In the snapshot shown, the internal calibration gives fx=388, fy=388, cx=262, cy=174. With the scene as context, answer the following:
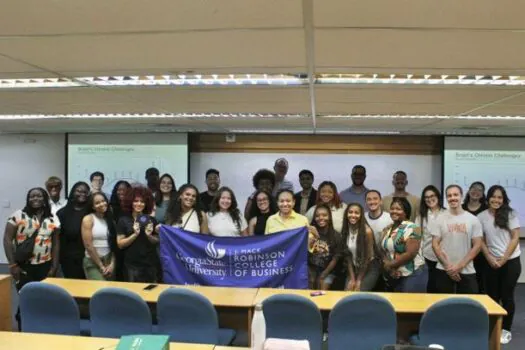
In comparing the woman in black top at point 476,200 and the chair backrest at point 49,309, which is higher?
the woman in black top at point 476,200

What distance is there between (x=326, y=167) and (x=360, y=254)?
2979 millimetres

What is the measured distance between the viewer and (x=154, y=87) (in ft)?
8.34

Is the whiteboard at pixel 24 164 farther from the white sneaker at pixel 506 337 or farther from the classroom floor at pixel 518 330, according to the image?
the white sneaker at pixel 506 337

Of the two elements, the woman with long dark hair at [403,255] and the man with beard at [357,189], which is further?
the man with beard at [357,189]

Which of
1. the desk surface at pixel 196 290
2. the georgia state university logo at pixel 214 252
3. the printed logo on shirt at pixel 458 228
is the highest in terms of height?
the printed logo on shirt at pixel 458 228

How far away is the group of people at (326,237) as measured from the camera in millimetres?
3537

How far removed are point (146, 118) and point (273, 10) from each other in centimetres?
342

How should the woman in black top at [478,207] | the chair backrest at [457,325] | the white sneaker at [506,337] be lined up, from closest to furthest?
1. the chair backrest at [457,325]
2. the white sneaker at [506,337]
3. the woman in black top at [478,207]

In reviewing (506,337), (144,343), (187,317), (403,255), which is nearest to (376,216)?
(403,255)

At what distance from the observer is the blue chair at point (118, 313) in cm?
261

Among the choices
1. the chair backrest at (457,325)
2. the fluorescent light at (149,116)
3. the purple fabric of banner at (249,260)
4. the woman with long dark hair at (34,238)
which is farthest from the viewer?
the fluorescent light at (149,116)

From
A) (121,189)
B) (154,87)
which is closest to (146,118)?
(121,189)

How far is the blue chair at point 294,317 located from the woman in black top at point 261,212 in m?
1.45

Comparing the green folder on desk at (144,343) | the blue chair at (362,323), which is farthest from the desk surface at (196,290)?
Result: the green folder on desk at (144,343)
